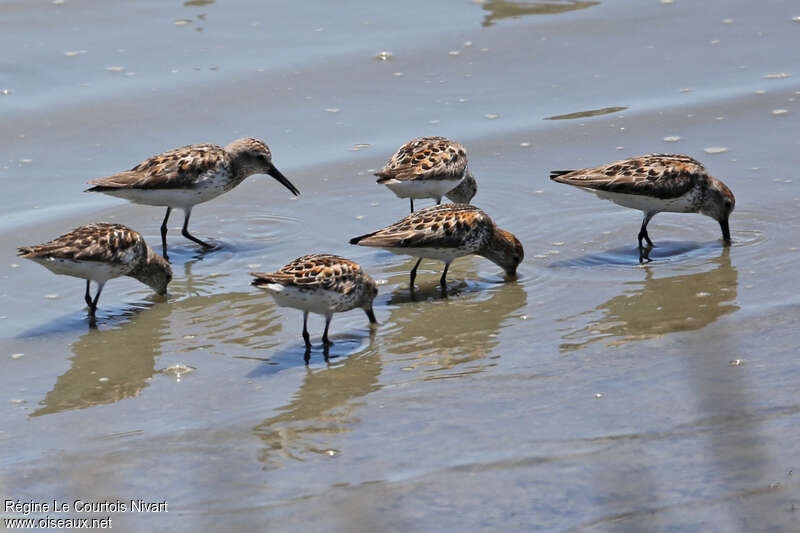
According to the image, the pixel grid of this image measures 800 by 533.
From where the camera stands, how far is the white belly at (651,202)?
1162cm

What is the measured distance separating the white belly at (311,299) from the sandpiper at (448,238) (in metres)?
1.05

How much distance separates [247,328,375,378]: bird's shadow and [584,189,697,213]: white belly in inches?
122

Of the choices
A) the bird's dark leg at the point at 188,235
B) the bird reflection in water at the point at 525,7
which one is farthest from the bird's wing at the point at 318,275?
the bird reflection in water at the point at 525,7

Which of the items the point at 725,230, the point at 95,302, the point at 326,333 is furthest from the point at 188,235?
the point at 725,230

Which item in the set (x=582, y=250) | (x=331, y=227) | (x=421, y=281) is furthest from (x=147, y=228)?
(x=582, y=250)

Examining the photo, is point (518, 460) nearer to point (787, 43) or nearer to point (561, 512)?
point (561, 512)

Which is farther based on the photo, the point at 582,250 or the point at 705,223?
the point at 705,223

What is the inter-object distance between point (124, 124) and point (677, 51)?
26.1 ft

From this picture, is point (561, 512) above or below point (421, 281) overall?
above

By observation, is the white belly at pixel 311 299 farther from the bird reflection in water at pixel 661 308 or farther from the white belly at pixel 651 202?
the white belly at pixel 651 202

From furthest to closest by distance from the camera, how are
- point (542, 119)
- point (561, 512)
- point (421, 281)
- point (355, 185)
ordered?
1. point (542, 119)
2. point (355, 185)
3. point (421, 281)
4. point (561, 512)

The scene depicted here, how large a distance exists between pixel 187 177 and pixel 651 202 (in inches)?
183

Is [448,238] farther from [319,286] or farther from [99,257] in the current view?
[99,257]

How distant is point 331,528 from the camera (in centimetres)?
664
